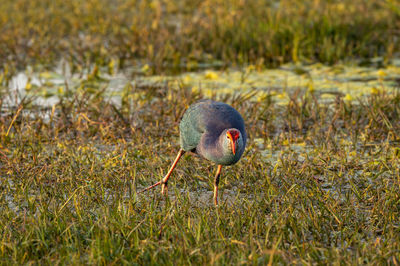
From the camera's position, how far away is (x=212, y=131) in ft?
12.9

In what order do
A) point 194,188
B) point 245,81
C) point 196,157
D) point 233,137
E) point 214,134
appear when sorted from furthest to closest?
point 245,81
point 196,157
point 194,188
point 214,134
point 233,137

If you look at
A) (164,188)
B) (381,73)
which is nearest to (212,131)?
(164,188)

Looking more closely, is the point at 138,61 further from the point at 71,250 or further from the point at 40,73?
the point at 71,250

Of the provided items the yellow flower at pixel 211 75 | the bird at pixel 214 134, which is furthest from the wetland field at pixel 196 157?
the bird at pixel 214 134

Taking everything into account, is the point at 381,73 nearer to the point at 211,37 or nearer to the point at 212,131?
the point at 211,37

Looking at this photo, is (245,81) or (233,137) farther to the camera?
(245,81)

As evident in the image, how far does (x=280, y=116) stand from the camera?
6.16 m

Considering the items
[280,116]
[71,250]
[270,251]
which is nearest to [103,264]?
[71,250]

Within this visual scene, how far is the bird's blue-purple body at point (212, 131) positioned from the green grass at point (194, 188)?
1.02 ft

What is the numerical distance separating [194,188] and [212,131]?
0.67 metres

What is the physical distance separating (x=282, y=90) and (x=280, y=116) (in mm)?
935

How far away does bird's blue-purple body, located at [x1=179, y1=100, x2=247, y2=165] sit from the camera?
3771 mm

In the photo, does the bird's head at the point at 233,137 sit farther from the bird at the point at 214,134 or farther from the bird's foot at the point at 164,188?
the bird's foot at the point at 164,188

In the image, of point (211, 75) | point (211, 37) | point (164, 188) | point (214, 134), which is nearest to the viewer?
point (214, 134)
